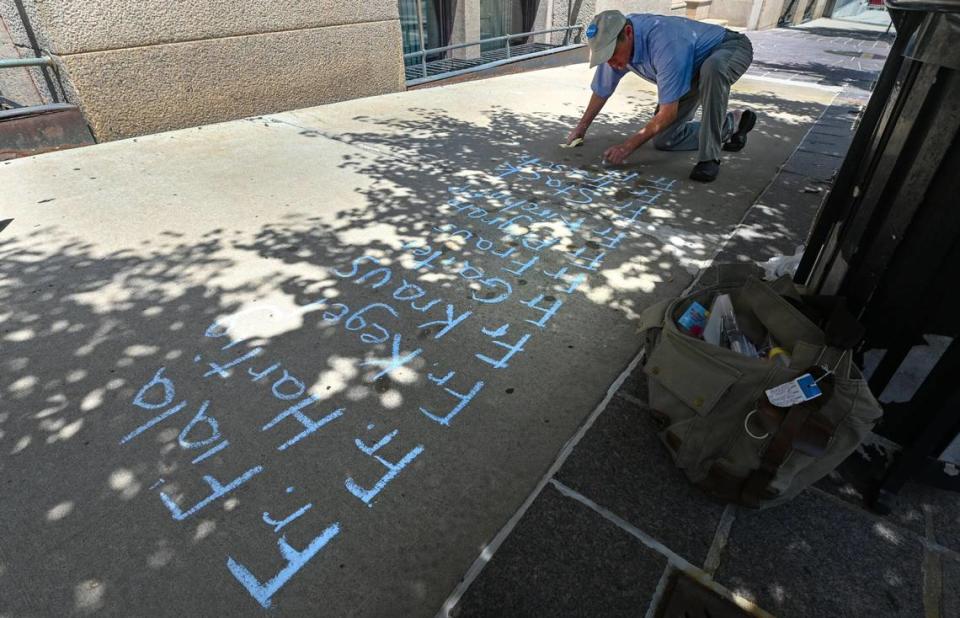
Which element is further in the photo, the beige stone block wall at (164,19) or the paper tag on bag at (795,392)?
the beige stone block wall at (164,19)

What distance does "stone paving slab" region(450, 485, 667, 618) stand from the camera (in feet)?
5.41

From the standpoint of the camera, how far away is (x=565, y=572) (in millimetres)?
1744

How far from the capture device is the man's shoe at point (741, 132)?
5887 millimetres

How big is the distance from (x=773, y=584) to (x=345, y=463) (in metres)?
1.68

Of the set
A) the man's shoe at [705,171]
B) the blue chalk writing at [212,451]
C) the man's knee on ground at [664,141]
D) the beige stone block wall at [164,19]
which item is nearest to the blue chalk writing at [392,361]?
the blue chalk writing at [212,451]

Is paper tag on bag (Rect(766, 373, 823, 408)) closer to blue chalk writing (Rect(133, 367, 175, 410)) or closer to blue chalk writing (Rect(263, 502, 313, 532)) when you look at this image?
blue chalk writing (Rect(263, 502, 313, 532))

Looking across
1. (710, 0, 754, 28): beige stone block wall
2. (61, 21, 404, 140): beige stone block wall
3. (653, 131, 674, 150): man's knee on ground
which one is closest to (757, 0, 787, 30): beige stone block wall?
(710, 0, 754, 28): beige stone block wall

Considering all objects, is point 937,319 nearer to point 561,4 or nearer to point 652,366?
point 652,366

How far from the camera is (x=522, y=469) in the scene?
2.15 m

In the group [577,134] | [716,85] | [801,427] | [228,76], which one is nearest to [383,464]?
[801,427]

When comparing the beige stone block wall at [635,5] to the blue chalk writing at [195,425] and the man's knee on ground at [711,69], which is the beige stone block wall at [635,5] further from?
the blue chalk writing at [195,425]

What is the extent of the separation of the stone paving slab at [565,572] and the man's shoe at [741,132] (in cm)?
567

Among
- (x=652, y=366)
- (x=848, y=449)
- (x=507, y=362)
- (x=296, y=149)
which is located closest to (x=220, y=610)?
(x=507, y=362)

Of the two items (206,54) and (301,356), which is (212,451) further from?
(206,54)
